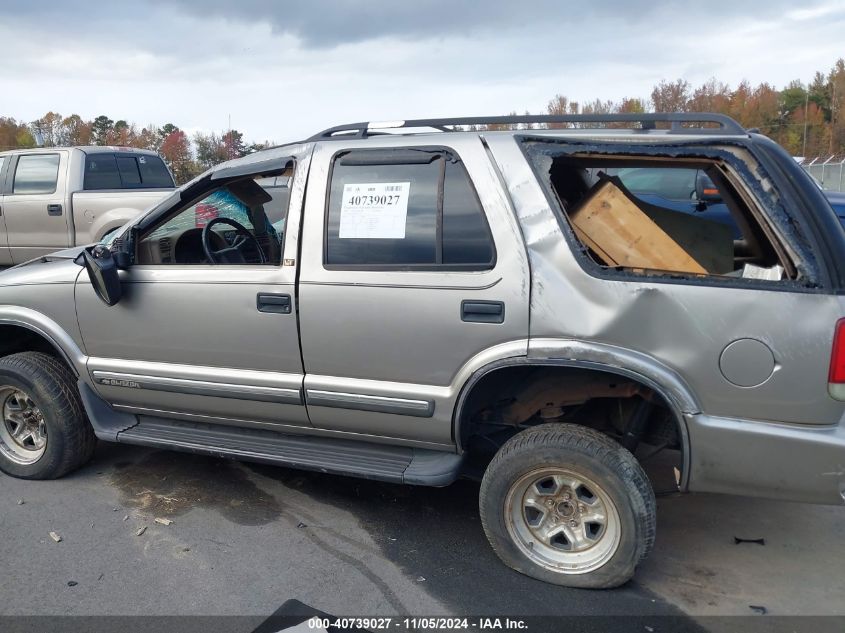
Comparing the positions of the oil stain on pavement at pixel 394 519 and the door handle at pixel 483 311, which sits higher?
the door handle at pixel 483 311

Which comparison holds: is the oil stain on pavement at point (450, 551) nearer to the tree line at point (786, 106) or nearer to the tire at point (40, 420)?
the tire at point (40, 420)

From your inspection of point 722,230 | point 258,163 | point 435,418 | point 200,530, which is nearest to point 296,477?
point 200,530

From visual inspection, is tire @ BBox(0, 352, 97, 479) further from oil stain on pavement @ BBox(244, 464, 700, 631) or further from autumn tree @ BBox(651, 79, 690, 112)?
autumn tree @ BBox(651, 79, 690, 112)

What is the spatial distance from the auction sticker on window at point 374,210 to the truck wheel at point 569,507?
3.79ft

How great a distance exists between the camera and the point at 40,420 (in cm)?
432

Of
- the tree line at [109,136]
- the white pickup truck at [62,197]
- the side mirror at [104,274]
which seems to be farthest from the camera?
the tree line at [109,136]

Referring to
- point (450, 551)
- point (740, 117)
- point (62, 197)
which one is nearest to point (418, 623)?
point (450, 551)

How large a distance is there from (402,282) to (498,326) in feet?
1.65

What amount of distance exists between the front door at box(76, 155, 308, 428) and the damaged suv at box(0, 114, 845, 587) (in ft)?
0.04

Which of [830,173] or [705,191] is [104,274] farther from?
[830,173]

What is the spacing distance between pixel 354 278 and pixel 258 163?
0.89 m

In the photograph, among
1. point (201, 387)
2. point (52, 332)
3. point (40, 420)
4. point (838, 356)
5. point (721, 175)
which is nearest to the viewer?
point (838, 356)

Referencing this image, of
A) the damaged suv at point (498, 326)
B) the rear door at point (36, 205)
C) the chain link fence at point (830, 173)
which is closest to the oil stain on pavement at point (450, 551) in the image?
the damaged suv at point (498, 326)

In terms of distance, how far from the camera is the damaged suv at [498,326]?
2807 mm
